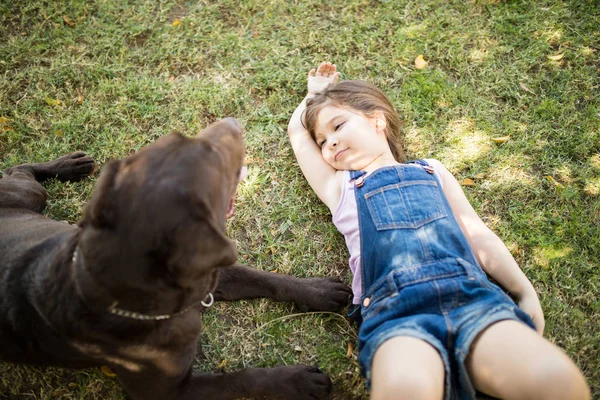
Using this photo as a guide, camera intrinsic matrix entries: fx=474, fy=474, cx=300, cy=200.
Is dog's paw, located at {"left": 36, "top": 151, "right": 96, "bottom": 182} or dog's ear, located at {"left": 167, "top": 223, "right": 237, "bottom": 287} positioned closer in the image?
dog's ear, located at {"left": 167, "top": 223, "right": 237, "bottom": 287}

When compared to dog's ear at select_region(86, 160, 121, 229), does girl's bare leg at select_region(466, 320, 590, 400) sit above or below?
below

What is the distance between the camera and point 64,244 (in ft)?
8.68

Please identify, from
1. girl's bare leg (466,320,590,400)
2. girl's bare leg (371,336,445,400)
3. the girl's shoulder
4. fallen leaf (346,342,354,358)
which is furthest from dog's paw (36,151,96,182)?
girl's bare leg (466,320,590,400)

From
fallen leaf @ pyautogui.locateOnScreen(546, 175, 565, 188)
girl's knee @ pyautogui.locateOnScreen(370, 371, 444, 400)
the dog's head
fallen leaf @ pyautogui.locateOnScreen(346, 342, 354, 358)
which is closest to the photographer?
the dog's head

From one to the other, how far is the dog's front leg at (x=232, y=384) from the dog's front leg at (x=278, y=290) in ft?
1.65

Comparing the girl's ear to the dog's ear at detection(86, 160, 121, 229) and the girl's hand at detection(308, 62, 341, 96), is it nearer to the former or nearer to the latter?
the girl's hand at detection(308, 62, 341, 96)

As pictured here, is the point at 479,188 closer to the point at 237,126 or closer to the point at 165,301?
the point at 237,126

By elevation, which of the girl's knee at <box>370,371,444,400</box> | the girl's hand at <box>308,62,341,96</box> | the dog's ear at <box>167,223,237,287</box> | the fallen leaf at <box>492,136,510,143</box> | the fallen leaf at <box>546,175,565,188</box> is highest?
the dog's ear at <box>167,223,237,287</box>

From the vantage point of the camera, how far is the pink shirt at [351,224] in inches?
135

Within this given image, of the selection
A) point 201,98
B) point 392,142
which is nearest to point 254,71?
point 201,98

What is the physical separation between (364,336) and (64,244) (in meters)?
1.89

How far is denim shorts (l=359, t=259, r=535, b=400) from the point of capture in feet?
9.02

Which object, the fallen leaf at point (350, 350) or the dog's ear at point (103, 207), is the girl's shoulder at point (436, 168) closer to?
the fallen leaf at point (350, 350)

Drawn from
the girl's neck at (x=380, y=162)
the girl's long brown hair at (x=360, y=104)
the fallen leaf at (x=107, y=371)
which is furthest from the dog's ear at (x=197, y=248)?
the girl's long brown hair at (x=360, y=104)
